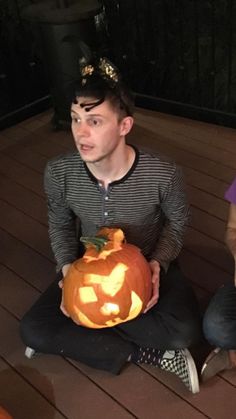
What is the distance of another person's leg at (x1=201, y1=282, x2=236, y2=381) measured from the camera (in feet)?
4.83

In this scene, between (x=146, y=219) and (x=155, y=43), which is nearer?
(x=146, y=219)

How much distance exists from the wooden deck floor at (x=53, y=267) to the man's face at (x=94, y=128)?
72 centimetres

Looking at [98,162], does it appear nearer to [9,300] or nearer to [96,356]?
[96,356]

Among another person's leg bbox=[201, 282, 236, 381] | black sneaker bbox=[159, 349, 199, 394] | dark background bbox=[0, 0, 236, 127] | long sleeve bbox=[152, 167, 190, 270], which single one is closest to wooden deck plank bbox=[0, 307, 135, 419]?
black sneaker bbox=[159, 349, 199, 394]

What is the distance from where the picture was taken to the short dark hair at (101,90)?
1.34 m

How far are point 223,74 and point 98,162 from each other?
1754 millimetres

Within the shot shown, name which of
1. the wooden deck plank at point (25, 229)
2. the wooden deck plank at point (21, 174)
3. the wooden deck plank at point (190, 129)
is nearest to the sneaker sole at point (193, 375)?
the wooden deck plank at point (25, 229)

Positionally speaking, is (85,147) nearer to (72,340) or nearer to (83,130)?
(83,130)

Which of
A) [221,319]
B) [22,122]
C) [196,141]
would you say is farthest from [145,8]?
[221,319]

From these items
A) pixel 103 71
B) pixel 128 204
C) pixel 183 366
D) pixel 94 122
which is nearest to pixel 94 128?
pixel 94 122

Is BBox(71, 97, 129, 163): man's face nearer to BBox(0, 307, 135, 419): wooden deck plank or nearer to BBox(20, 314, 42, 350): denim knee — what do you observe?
BBox(20, 314, 42, 350): denim knee

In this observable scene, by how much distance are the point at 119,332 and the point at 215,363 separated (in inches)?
12.2

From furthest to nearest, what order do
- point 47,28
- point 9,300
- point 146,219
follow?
point 47,28 < point 9,300 < point 146,219

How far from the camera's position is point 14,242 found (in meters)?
2.26
